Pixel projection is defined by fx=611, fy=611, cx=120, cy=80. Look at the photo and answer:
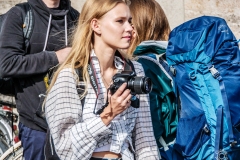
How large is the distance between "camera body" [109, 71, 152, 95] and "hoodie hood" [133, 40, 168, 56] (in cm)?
70

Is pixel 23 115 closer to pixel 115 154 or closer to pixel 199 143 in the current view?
pixel 115 154

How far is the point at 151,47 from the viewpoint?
3.83 metres

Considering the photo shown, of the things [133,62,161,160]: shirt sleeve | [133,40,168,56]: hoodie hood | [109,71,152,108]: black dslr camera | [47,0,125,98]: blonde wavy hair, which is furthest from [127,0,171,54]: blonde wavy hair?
[109,71,152,108]: black dslr camera

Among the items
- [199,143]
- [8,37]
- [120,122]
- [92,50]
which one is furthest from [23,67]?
[199,143]

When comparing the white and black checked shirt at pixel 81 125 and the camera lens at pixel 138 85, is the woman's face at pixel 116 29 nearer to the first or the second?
the white and black checked shirt at pixel 81 125

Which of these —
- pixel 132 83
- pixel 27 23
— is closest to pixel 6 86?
pixel 27 23

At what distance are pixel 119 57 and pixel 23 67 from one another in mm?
610

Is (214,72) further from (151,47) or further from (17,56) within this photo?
(17,56)

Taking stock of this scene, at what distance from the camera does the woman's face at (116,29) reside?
131 inches

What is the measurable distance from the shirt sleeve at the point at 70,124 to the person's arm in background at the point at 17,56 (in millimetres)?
521

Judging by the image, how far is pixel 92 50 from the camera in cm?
337

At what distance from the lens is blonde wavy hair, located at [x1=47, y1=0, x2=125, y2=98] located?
328cm

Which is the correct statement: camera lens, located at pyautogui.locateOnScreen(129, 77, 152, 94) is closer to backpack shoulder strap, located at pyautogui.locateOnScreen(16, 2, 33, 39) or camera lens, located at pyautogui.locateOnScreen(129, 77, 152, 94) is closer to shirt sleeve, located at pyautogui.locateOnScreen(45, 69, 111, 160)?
shirt sleeve, located at pyautogui.locateOnScreen(45, 69, 111, 160)

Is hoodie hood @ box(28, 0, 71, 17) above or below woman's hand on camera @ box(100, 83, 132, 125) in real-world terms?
above
